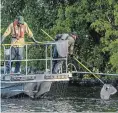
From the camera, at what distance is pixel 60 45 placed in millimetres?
21938

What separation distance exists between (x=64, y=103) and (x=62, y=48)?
195 centimetres

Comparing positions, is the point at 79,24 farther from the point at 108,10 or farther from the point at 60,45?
the point at 60,45

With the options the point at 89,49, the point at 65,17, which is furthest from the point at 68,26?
the point at 89,49

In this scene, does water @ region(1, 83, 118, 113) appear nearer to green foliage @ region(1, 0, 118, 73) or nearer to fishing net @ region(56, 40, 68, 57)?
Answer: fishing net @ region(56, 40, 68, 57)

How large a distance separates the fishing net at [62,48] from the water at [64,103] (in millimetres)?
1639

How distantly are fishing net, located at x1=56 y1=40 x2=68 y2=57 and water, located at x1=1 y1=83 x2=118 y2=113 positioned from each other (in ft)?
5.38

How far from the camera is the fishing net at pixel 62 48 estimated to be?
2189 centimetres

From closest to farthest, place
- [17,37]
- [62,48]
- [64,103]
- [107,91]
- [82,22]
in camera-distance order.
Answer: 1. [62,48]
2. [17,37]
3. [64,103]
4. [107,91]
5. [82,22]

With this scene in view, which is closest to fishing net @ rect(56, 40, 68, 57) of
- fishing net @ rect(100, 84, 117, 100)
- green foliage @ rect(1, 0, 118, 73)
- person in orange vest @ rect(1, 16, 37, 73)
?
person in orange vest @ rect(1, 16, 37, 73)

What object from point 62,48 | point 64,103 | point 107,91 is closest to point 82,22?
point 107,91

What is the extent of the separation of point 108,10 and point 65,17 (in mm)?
1859

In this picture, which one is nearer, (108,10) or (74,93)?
(74,93)

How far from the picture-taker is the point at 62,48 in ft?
71.9

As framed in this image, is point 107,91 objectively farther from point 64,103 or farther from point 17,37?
point 17,37
